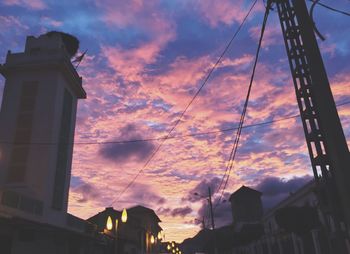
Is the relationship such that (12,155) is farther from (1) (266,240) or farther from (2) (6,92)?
(1) (266,240)

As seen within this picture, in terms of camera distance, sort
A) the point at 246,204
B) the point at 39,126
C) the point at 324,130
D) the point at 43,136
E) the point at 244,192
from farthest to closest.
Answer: the point at 244,192, the point at 246,204, the point at 39,126, the point at 43,136, the point at 324,130

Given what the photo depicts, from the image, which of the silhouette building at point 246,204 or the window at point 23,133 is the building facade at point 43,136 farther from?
the silhouette building at point 246,204

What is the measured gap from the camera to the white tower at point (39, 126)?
84.6 feet

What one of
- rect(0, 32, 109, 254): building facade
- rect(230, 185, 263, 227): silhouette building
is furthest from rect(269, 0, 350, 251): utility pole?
rect(230, 185, 263, 227): silhouette building

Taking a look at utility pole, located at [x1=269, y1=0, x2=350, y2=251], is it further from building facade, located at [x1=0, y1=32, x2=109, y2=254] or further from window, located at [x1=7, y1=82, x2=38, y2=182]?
window, located at [x1=7, y1=82, x2=38, y2=182]

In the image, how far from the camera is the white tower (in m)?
25.8

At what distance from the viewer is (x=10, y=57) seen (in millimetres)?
29797

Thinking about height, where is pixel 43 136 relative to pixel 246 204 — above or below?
below

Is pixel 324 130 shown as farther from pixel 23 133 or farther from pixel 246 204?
pixel 246 204

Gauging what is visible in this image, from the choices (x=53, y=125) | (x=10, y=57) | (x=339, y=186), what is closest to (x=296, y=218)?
(x=53, y=125)

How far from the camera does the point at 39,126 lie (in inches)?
1073

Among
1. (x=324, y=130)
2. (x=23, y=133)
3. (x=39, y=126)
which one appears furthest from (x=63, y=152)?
(x=324, y=130)

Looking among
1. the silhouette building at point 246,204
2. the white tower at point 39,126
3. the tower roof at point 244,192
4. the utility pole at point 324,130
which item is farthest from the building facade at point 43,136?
the tower roof at point 244,192

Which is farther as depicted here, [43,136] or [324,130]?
[43,136]
